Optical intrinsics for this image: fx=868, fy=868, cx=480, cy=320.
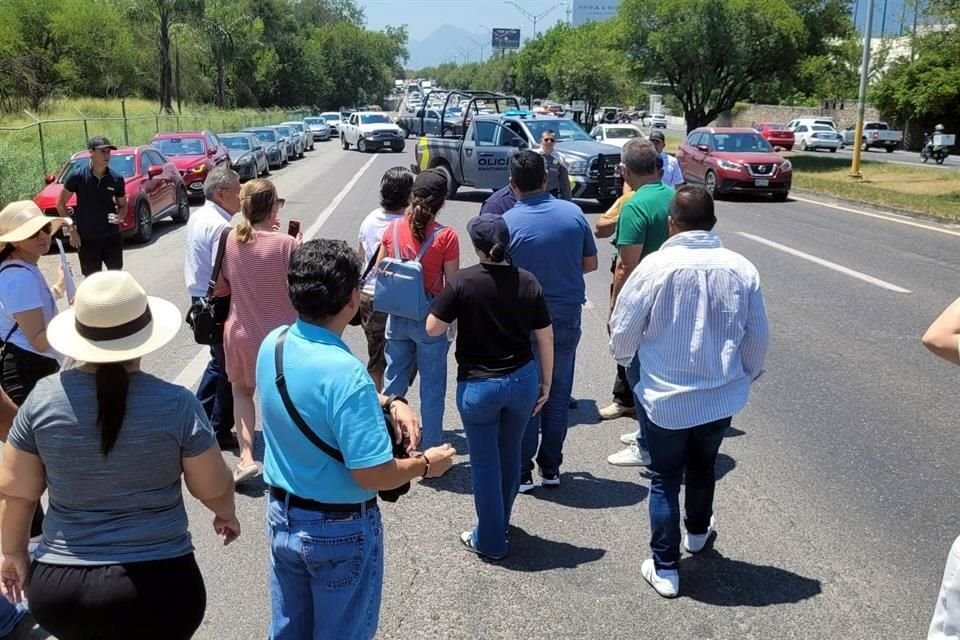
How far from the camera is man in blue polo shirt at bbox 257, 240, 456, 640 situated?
261cm

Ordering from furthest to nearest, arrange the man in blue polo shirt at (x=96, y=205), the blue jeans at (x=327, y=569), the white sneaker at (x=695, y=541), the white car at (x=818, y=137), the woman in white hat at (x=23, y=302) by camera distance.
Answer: the white car at (x=818, y=137)
the man in blue polo shirt at (x=96, y=205)
the white sneaker at (x=695, y=541)
the woman in white hat at (x=23, y=302)
the blue jeans at (x=327, y=569)

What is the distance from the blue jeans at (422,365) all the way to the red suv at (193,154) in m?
16.4

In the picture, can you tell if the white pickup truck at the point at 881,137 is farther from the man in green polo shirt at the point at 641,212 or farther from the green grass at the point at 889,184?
the man in green polo shirt at the point at 641,212

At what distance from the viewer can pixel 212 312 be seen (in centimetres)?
513

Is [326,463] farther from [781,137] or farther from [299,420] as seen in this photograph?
[781,137]

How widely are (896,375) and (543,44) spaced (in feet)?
304

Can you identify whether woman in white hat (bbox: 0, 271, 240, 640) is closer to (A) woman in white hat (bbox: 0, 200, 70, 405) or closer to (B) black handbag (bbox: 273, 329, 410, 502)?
(B) black handbag (bbox: 273, 329, 410, 502)

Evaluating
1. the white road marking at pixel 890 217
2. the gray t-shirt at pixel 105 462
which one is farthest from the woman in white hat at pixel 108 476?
the white road marking at pixel 890 217

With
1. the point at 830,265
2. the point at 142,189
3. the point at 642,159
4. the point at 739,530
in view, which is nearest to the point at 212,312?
the point at 642,159

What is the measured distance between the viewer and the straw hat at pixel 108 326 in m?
2.52

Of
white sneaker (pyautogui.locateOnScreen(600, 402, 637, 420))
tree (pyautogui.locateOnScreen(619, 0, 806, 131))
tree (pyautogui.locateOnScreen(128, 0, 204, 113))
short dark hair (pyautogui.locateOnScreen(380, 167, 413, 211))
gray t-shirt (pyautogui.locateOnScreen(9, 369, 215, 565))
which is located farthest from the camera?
tree (pyautogui.locateOnScreen(128, 0, 204, 113))

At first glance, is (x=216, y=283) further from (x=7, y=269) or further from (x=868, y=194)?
(x=868, y=194)

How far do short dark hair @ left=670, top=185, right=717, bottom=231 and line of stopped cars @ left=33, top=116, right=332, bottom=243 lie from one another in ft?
12.9

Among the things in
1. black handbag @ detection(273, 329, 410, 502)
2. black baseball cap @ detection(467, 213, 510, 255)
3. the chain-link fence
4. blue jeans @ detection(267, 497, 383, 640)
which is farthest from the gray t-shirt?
the chain-link fence
